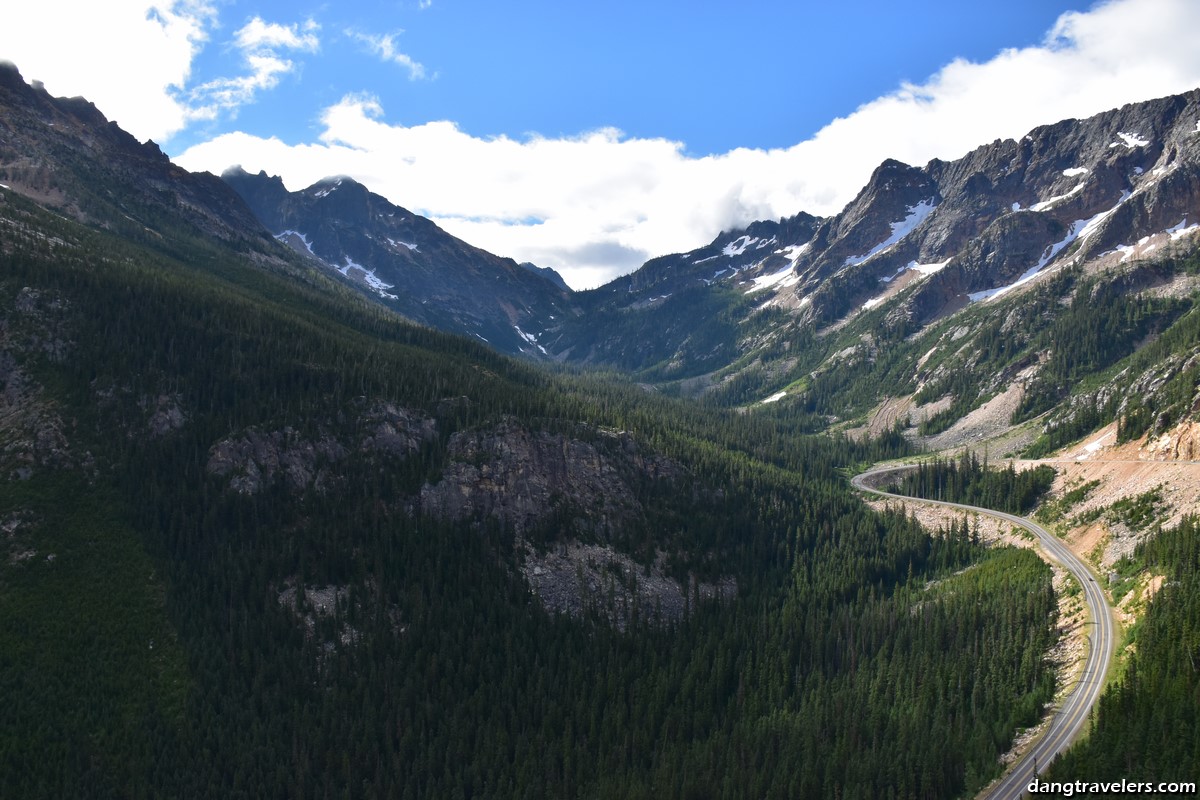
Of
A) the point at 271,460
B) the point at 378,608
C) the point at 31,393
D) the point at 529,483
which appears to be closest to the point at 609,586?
the point at 529,483

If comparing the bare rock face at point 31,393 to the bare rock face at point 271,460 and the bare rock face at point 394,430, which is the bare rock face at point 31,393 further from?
the bare rock face at point 394,430

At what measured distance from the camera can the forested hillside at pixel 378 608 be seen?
91688 mm

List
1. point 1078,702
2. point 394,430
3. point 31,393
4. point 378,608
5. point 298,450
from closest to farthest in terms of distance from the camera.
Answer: point 1078,702, point 378,608, point 31,393, point 298,450, point 394,430

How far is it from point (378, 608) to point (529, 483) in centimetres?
3992

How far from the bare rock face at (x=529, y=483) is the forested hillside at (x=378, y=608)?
151 cm

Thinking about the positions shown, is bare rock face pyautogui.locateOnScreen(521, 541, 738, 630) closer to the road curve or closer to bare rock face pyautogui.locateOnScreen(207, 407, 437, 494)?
bare rock face pyautogui.locateOnScreen(207, 407, 437, 494)

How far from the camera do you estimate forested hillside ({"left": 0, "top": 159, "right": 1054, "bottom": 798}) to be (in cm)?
9169

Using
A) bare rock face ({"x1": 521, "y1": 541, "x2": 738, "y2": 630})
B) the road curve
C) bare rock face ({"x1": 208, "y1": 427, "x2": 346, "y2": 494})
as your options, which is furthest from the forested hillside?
the road curve

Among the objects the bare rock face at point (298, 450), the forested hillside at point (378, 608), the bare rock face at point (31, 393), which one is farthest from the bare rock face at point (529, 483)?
the bare rock face at point (31, 393)

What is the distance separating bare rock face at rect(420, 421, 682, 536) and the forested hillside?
151 cm

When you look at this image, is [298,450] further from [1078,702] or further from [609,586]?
[1078,702]

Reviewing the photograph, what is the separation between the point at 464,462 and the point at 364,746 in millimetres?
60190

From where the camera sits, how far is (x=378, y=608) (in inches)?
4710

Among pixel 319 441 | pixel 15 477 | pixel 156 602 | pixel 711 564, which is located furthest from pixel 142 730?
pixel 711 564
